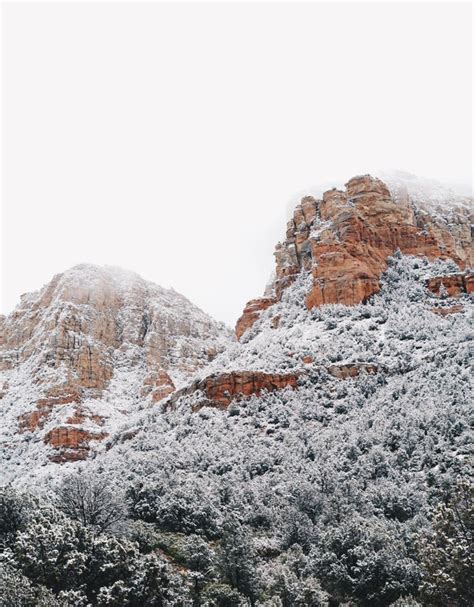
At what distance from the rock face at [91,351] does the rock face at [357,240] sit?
25399 millimetres

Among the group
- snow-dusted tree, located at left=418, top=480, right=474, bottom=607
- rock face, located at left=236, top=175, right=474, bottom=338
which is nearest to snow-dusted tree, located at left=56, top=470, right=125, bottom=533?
snow-dusted tree, located at left=418, top=480, right=474, bottom=607

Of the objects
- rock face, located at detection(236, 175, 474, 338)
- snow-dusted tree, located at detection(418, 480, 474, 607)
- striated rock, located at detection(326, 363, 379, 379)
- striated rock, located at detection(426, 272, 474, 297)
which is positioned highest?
rock face, located at detection(236, 175, 474, 338)

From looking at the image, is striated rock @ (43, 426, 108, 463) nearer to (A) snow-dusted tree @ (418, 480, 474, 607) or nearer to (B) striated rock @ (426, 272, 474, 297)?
(B) striated rock @ (426, 272, 474, 297)

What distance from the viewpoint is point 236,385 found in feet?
226

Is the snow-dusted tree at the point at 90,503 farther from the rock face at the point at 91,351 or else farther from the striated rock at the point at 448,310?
the striated rock at the point at 448,310

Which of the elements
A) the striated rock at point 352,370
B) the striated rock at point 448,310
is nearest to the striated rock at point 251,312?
the striated rock at point 448,310

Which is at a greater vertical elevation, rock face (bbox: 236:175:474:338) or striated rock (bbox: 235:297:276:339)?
rock face (bbox: 236:175:474:338)

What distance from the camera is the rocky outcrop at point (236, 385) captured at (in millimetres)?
67688

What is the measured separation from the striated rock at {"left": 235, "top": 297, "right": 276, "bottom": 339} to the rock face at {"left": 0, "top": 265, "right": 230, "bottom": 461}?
17694 millimetres

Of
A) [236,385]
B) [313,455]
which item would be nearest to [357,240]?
[236,385]

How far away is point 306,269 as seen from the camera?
3597 inches

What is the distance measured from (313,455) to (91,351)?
6445 cm

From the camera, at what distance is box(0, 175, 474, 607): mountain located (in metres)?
28.0

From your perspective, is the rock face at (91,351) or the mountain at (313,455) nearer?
the mountain at (313,455)
